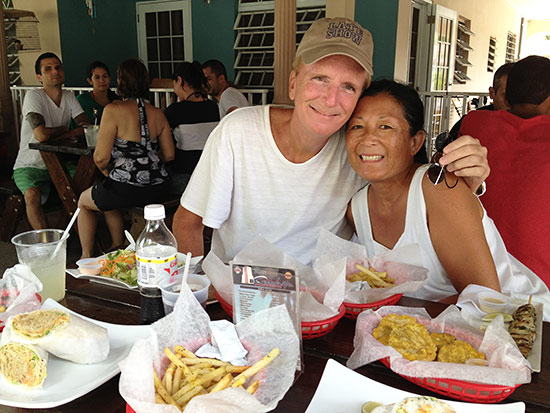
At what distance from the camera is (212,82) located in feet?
16.3

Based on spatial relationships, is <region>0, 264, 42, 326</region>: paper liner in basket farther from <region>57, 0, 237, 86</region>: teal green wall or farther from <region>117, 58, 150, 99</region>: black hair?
<region>57, 0, 237, 86</region>: teal green wall

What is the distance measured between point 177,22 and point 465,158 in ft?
25.5

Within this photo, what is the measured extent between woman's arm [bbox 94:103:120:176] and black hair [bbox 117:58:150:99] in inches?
8.1

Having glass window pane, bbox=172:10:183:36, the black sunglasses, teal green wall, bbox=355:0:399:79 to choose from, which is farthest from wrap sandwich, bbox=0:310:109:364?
glass window pane, bbox=172:10:183:36

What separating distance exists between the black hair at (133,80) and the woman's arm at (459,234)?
8.41 ft

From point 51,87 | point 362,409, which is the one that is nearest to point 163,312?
point 362,409

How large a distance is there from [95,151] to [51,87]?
4.44ft

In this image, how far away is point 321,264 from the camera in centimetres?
125

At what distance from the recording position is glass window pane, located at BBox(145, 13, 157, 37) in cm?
840

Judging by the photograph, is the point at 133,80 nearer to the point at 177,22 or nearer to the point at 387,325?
the point at 387,325

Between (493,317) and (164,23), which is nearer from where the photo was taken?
(493,317)

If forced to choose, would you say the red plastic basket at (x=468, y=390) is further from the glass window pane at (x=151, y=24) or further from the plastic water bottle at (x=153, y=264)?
the glass window pane at (x=151, y=24)

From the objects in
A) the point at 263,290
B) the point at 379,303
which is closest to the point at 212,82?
the point at 379,303

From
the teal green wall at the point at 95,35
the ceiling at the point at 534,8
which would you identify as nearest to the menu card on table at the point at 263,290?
the teal green wall at the point at 95,35
